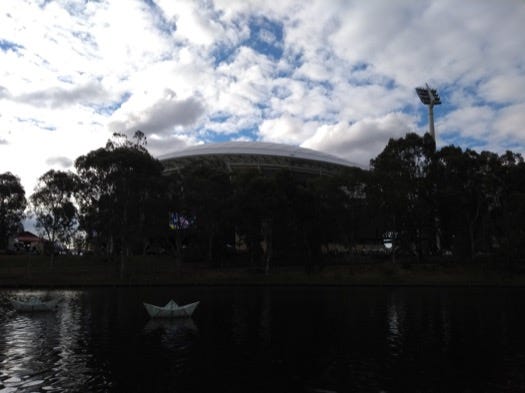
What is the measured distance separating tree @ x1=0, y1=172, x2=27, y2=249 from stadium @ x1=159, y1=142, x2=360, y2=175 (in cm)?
3577

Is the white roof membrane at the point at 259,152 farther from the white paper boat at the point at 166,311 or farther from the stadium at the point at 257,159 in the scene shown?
the white paper boat at the point at 166,311

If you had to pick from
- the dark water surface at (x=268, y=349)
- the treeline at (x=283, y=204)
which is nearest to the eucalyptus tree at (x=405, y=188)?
the treeline at (x=283, y=204)

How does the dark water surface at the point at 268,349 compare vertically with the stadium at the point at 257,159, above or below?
below

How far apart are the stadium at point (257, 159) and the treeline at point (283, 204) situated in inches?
1188

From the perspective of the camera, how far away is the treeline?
203 ft

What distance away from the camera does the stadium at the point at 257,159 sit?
104875 mm

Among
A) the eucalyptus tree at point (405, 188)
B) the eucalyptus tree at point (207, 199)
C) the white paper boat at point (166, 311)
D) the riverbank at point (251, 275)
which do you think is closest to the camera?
the white paper boat at point (166, 311)

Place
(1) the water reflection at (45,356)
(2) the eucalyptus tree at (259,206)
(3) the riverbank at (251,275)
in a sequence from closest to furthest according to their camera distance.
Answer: (1) the water reflection at (45,356) → (3) the riverbank at (251,275) → (2) the eucalyptus tree at (259,206)

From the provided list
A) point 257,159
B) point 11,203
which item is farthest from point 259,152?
point 11,203

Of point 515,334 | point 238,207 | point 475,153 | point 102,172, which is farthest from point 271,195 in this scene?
point 515,334

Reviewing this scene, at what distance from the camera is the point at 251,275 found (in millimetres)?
64500

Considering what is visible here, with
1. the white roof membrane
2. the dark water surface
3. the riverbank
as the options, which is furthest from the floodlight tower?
the dark water surface

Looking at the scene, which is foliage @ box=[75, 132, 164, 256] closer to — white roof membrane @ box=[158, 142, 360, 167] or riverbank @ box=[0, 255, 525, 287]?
riverbank @ box=[0, 255, 525, 287]

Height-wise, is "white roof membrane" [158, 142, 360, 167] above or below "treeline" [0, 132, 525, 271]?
above
